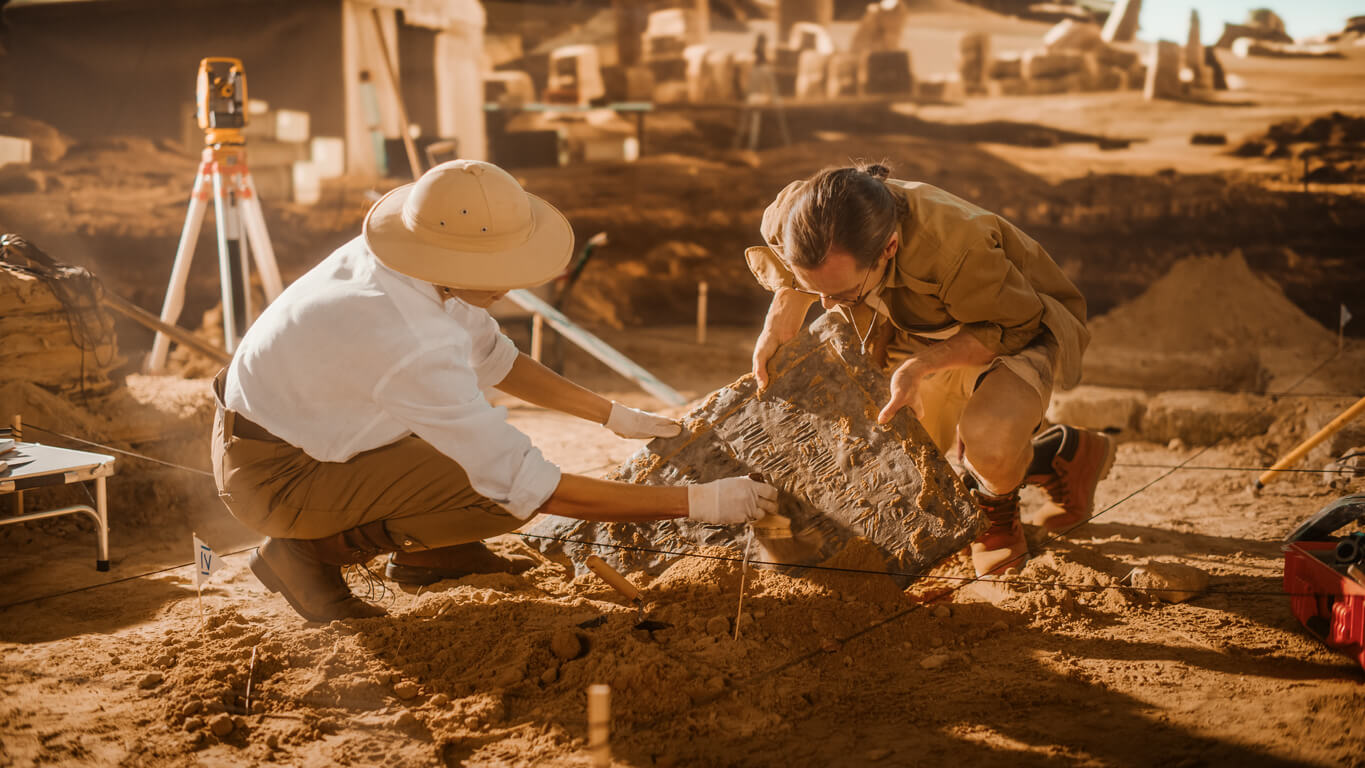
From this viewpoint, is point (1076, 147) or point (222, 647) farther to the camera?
point (1076, 147)

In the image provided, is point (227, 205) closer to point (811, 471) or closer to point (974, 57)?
point (811, 471)

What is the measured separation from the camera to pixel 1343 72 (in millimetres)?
6348

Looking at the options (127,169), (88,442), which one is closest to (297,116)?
(127,169)

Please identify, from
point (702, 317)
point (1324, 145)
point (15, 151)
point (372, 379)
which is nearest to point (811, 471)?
point (372, 379)

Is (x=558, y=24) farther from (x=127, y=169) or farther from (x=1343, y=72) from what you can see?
(x=1343, y=72)

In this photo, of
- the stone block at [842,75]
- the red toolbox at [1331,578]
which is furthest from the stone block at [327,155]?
the red toolbox at [1331,578]

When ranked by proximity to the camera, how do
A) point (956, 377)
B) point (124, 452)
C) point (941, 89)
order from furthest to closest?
point (941, 89) < point (124, 452) < point (956, 377)

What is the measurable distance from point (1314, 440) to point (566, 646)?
2.81 metres

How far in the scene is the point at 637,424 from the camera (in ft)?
9.93

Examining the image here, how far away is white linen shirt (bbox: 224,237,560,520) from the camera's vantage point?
227 centimetres

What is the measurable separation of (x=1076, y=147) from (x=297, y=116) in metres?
5.78

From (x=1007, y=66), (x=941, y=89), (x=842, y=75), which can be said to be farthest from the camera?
(x=842, y=75)

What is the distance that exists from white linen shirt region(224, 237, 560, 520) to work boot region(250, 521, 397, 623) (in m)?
0.27

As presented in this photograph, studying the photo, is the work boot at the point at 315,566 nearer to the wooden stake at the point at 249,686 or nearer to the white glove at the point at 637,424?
the wooden stake at the point at 249,686
